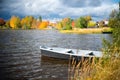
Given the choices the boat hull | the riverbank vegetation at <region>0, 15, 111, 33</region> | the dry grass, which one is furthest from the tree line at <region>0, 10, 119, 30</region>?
the dry grass

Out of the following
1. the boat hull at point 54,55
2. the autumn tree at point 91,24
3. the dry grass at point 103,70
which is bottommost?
the boat hull at point 54,55

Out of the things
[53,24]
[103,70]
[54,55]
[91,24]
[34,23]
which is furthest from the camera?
[91,24]

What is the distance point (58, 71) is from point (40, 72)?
0.58 meters

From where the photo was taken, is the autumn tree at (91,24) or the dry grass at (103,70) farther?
the autumn tree at (91,24)

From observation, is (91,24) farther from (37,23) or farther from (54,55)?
(54,55)

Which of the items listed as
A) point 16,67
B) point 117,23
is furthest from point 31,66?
point 117,23

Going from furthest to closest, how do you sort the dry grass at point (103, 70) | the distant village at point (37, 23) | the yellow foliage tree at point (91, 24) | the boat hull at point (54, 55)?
the yellow foliage tree at point (91, 24) → the distant village at point (37, 23) → the boat hull at point (54, 55) → the dry grass at point (103, 70)

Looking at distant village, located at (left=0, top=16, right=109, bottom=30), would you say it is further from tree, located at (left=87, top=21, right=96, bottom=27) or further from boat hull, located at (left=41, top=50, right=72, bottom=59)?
boat hull, located at (left=41, top=50, right=72, bottom=59)

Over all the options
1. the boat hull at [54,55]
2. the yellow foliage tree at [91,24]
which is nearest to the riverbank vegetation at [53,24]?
the yellow foliage tree at [91,24]

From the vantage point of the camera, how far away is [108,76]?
13.5 ft

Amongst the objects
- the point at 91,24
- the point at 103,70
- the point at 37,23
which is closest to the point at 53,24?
the point at 37,23

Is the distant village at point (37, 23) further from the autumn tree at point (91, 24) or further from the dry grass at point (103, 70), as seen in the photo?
the dry grass at point (103, 70)

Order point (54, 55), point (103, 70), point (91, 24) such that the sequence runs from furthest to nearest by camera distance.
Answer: point (91, 24)
point (54, 55)
point (103, 70)

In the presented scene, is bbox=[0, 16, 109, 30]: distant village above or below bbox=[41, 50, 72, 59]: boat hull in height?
above
